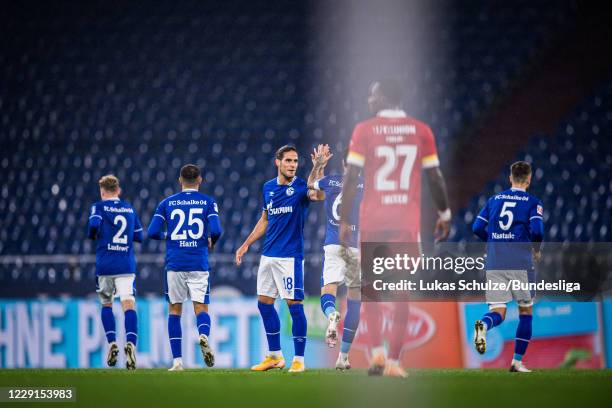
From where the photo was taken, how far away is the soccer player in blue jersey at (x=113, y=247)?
665cm

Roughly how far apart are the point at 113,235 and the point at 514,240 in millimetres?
2847

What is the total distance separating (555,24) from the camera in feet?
45.5

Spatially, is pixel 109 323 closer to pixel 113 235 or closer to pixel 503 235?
pixel 113 235

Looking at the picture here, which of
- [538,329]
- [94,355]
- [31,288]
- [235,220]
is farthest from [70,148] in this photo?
[538,329]

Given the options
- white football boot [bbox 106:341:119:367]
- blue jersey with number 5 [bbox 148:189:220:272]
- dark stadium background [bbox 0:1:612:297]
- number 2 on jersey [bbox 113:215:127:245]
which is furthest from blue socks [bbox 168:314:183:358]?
dark stadium background [bbox 0:1:612:297]

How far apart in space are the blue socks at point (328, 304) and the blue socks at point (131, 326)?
1.44 metres

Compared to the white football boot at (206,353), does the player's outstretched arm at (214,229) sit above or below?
above

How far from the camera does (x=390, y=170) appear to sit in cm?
418

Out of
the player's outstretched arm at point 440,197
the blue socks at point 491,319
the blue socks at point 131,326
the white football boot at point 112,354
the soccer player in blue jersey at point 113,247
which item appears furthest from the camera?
the soccer player in blue jersey at point 113,247

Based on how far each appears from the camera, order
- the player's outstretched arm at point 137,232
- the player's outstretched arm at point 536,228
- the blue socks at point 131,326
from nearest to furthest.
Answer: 1. the player's outstretched arm at point 536,228
2. the blue socks at point 131,326
3. the player's outstretched arm at point 137,232

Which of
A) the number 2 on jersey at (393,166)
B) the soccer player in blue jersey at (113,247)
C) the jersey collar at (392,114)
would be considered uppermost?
the jersey collar at (392,114)

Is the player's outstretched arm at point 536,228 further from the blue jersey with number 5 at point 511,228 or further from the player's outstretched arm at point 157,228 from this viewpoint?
the player's outstretched arm at point 157,228

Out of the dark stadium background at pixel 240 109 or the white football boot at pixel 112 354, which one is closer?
the white football boot at pixel 112 354

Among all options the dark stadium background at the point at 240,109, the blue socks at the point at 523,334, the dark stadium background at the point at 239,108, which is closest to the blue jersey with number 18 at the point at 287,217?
the blue socks at the point at 523,334
